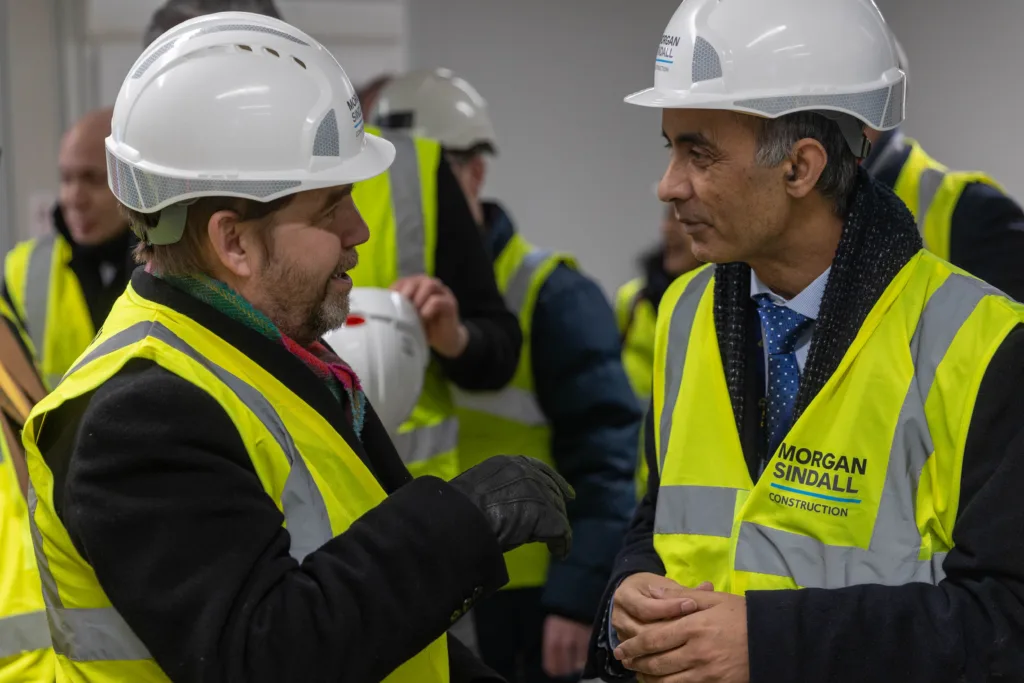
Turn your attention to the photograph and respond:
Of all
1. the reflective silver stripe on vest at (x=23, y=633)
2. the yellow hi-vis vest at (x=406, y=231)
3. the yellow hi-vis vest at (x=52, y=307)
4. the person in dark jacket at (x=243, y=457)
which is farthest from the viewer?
the yellow hi-vis vest at (x=52, y=307)

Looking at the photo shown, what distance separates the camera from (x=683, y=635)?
156 centimetres

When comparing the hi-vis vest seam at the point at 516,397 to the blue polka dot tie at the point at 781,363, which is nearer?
the blue polka dot tie at the point at 781,363

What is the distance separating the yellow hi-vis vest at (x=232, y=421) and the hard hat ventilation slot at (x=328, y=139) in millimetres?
258

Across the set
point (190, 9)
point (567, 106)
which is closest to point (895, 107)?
point (190, 9)

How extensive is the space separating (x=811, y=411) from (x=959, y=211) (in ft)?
2.69

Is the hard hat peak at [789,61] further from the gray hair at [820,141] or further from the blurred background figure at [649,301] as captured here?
the blurred background figure at [649,301]

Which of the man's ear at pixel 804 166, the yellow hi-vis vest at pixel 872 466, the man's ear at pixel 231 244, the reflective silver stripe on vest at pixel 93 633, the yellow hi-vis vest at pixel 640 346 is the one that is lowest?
the yellow hi-vis vest at pixel 640 346

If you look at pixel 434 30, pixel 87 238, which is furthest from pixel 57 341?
pixel 434 30

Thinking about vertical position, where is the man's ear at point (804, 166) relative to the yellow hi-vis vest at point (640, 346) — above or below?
above

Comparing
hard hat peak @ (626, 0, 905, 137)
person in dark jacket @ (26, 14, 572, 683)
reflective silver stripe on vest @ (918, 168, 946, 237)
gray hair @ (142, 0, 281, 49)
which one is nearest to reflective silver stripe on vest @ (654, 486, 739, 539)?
person in dark jacket @ (26, 14, 572, 683)

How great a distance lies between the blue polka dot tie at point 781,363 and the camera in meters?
1.72

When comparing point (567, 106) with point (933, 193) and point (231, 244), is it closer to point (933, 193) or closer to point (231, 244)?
point (933, 193)

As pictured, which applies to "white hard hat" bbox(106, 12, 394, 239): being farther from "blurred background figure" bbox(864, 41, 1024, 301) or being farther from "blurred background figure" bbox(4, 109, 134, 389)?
"blurred background figure" bbox(4, 109, 134, 389)

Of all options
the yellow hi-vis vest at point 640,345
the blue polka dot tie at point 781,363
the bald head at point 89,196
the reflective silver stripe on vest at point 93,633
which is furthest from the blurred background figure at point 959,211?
the bald head at point 89,196
